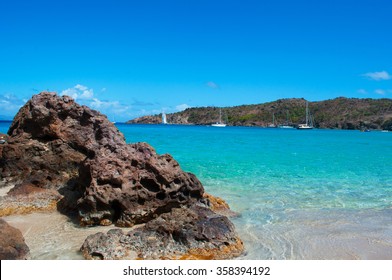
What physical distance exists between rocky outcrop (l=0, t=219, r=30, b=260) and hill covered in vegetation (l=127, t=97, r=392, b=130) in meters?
123

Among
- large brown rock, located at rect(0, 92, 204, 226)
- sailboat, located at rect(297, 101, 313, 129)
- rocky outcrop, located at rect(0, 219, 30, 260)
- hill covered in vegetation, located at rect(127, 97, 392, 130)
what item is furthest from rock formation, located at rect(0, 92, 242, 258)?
hill covered in vegetation, located at rect(127, 97, 392, 130)

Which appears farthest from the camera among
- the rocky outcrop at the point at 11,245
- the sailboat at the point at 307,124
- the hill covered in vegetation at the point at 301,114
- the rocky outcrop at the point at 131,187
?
the hill covered in vegetation at the point at 301,114

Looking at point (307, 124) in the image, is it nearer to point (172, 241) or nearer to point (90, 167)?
point (90, 167)

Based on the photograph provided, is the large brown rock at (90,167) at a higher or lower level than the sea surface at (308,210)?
higher

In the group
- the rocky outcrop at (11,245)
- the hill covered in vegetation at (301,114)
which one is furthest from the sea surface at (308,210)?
the hill covered in vegetation at (301,114)

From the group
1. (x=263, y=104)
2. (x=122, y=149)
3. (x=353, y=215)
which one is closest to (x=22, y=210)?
(x=122, y=149)

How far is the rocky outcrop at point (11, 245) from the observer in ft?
18.8

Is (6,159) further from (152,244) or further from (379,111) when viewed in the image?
(379,111)

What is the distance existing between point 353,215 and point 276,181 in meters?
5.73

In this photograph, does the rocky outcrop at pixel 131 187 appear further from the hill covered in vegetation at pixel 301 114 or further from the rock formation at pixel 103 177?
the hill covered in vegetation at pixel 301 114

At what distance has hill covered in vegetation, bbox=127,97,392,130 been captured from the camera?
400 feet

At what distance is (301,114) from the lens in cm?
14288

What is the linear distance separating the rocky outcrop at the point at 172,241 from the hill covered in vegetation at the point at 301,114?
120596 mm

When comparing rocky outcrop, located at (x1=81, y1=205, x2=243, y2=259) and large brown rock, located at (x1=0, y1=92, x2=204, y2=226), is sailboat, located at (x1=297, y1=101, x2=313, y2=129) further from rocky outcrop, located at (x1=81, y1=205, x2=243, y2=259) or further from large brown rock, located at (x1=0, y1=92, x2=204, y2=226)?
rocky outcrop, located at (x1=81, y1=205, x2=243, y2=259)
